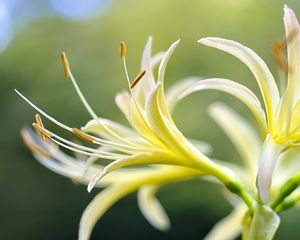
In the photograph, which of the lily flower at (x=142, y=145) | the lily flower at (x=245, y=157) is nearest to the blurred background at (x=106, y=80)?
the lily flower at (x=245, y=157)

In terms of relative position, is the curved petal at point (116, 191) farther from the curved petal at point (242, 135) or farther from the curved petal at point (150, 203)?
the curved petal at point (242, 135)

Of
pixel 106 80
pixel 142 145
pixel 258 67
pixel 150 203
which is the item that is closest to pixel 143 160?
pixel 142 145

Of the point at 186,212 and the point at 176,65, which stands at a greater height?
the point at 176,65

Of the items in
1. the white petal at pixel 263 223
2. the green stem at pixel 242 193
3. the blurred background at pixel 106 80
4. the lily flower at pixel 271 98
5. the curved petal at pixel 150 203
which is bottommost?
the blurred background at pixel 106 80

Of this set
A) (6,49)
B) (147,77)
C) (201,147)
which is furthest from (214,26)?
(147,77)

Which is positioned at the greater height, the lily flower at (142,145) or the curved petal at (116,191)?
the lily flower at (142,145)

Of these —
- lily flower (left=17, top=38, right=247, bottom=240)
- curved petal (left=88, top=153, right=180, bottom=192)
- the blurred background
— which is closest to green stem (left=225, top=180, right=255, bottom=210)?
lily flower (left=17, top=38, right=247, bottom=240)

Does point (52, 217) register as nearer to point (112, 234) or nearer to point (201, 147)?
point (112, 234)

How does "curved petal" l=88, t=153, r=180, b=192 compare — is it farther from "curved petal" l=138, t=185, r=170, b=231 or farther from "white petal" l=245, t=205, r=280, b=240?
"curved petal" l=138, t=185, r=170, b=231
